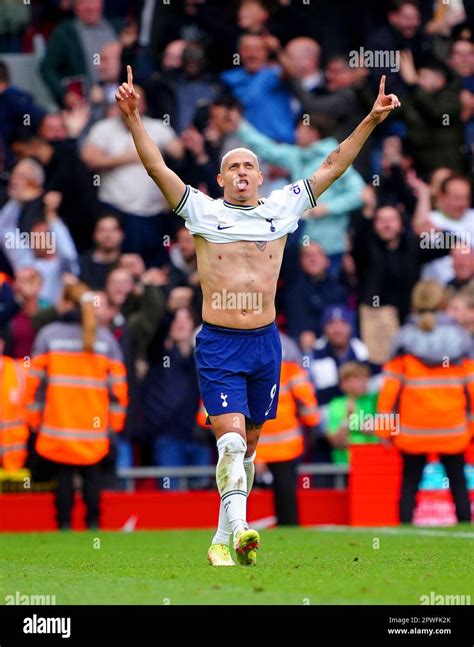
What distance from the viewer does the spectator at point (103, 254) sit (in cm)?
1923

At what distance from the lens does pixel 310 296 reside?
19203 mm

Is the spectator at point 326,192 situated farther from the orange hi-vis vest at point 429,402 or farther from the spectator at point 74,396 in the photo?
the spectator at point 74,396

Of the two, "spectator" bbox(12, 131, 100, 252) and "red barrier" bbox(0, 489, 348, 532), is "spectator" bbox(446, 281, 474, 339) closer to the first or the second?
"red barrier" bbox(0, 489, 348, 532)

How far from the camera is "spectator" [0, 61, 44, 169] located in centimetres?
2075

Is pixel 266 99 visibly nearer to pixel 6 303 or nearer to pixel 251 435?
pixel 6 303

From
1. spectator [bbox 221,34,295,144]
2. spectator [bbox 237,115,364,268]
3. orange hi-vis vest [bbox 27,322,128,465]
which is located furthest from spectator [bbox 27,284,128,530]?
spectator [bbox 221,34,295,144]

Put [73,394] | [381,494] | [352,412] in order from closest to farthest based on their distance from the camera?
[73,394]
[381,494]
[352,412]

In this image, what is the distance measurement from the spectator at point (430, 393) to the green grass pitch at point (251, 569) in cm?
155

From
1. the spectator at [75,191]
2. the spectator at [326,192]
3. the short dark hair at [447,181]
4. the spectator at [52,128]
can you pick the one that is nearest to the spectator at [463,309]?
the short dark hair at [447,181]

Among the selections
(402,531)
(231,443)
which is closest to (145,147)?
(231,443)

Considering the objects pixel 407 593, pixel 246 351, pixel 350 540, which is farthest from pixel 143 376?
pixel 407 593

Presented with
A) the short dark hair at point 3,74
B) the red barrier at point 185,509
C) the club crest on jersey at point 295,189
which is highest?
the short dark hair at point 3,74

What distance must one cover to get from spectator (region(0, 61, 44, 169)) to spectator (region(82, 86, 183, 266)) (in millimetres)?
924

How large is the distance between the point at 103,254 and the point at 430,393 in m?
4.73
